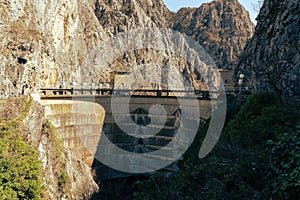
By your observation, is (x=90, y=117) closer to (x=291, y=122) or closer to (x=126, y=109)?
(x=126, y=109)

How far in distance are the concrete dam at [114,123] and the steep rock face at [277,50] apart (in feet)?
17.7

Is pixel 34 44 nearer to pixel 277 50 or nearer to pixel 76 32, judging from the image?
pixel 277 50

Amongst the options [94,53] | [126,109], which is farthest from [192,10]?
[126,109]

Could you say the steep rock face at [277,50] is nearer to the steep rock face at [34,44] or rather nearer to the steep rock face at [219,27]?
the steep rock face at [34,44]

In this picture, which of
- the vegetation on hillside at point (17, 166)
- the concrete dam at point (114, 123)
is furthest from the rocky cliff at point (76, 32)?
the vegetation on hillside at point (17, 166)

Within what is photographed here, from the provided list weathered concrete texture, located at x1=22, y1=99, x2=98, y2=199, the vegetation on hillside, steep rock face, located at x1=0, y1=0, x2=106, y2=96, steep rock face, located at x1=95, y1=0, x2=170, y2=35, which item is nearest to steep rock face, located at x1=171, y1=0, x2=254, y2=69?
steep rock face, located at x1=95, y1=0, x2=170, y2=35

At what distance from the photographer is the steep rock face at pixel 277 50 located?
53.8ft

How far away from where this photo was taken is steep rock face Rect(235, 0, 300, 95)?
16.4m

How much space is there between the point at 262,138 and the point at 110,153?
17.6m

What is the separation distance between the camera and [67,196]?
1716cm

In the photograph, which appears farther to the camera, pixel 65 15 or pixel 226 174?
pixel 65 15

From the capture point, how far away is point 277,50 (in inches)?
825

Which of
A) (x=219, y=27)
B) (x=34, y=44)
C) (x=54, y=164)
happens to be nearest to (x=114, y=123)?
(x=54, y=164)

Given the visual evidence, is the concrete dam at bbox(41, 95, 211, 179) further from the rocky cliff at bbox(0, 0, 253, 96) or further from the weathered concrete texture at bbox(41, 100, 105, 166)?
the rocky cliff at bbox(0, 0, 253, 96)
